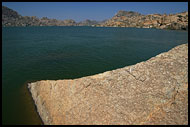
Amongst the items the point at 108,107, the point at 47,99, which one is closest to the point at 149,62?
the point at 108,107

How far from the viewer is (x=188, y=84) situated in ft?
28.5

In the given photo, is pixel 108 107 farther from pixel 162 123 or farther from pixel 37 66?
pixel 37 66

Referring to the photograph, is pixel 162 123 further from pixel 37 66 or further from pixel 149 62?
pixel 37 66

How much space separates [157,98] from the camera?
8609 mm

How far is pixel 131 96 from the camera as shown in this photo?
8977 mm

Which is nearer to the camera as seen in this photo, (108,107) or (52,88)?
(108,107)

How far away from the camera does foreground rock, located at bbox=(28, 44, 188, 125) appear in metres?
8.37

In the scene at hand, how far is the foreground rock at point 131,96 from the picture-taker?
8367mm

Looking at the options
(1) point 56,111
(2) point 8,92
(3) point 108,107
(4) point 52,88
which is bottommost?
(2) point 8,92

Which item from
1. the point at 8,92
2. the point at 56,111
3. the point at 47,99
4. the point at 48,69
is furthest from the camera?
the point at 48,69

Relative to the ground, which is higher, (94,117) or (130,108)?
(130,108)

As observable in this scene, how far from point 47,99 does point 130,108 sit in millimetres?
7323

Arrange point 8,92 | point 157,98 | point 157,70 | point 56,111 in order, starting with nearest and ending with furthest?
point 157,98 → point 157,70 → point 56,111 → point 8,92

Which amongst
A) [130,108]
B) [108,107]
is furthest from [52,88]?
[130,108]
